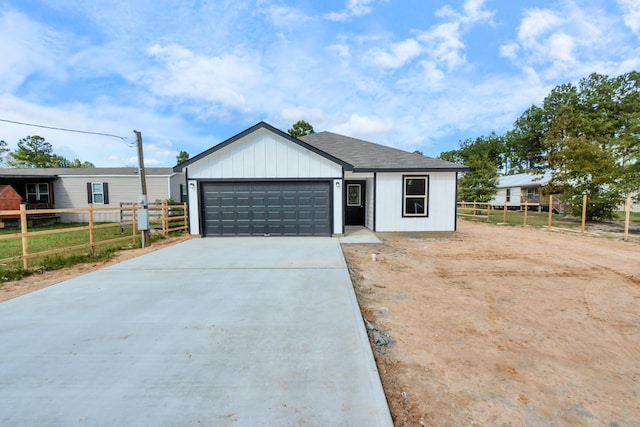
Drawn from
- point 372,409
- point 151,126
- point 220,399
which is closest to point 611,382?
point 372,409

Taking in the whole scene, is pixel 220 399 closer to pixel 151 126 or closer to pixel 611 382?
pixel 611 382

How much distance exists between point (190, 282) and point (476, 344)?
14.3 feet

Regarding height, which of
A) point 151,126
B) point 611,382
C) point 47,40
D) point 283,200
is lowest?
point 611,382

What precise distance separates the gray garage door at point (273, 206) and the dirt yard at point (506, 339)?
3.96 m

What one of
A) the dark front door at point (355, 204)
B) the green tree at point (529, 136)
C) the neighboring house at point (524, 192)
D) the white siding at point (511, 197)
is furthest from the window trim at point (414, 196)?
the green tree at point (529, 136)

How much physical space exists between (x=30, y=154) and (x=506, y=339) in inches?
2051

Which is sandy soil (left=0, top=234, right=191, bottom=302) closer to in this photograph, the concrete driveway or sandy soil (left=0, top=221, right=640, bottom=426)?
sandy soil (left=0, top=221, right=640, bottom=426)

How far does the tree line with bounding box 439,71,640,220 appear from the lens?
14.7 metres

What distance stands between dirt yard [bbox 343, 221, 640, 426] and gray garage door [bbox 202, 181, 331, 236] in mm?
3958

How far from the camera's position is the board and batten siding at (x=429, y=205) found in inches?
450

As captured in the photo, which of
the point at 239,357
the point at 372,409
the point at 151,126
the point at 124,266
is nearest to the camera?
the point at 372,409

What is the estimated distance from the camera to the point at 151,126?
14.8m

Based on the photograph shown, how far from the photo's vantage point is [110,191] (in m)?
18.0

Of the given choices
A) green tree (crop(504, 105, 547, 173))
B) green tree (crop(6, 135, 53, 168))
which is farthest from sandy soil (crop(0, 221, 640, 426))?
green tree (crop(6, 135, 53, 168))
